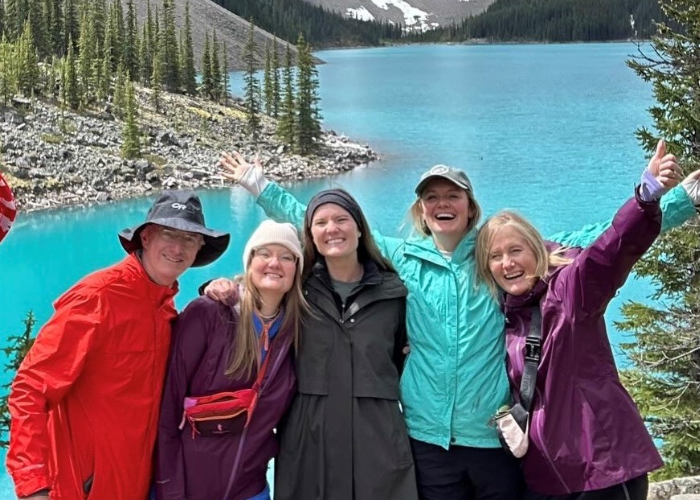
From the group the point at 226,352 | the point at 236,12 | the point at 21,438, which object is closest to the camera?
the point at 21,438

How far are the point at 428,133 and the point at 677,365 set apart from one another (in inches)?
1731

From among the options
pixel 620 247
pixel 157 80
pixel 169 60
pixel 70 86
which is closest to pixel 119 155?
pixel 70 86

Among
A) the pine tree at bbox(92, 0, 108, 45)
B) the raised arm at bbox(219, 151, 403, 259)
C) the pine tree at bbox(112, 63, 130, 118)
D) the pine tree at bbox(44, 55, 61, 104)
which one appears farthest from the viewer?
the pine tree at bbox(92, 0, 108, 45)

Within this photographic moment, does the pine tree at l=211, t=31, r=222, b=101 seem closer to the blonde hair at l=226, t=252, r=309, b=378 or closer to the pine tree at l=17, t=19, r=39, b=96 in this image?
the pine tree at l=17, t=19, r=39, b=96

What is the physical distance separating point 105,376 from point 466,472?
160 centimetres

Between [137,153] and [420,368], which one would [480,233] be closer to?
[420,368]

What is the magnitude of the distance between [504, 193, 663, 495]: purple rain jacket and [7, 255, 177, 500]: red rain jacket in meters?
1.60

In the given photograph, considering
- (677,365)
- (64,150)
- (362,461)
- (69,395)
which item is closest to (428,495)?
(362,461)

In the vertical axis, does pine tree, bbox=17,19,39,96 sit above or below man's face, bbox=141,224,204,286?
above

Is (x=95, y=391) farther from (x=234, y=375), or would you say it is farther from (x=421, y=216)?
(x=421, y=216)

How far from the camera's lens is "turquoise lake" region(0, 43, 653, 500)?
2477cm

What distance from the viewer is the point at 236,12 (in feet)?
415

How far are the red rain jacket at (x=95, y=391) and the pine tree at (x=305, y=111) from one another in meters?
42.5

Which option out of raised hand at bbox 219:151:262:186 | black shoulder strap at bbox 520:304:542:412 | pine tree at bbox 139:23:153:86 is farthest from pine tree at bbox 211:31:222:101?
black shoulder strap at bbox 520:304:542:412
